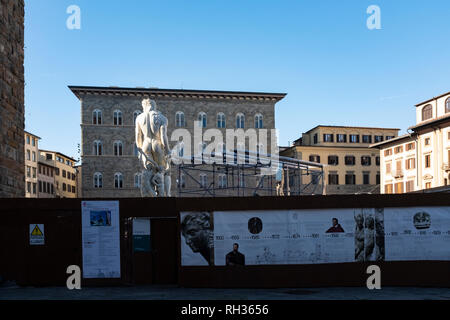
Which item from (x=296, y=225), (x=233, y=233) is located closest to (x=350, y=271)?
(x=296, y=225)

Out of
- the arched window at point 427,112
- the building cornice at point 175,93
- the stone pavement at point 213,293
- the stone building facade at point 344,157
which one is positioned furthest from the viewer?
the stone building facade at point 344,157

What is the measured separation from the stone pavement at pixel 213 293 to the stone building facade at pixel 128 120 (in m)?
46.1

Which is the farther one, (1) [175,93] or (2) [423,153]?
(1) [175,93]

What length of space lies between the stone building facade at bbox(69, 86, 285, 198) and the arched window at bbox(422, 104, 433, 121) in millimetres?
16516

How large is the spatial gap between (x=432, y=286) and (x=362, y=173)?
59.1 meters

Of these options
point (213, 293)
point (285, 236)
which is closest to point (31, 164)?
point (285, 236)

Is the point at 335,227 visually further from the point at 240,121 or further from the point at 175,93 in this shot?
the point at 240,121

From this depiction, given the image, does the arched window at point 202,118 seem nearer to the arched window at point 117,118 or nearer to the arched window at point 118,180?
the arched window at point 117,118

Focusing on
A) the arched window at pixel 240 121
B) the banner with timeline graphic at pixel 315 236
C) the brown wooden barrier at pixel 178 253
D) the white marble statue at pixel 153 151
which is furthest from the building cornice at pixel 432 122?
the brown wooden barrier at pixel 178 253

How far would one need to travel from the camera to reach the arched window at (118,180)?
184 feet

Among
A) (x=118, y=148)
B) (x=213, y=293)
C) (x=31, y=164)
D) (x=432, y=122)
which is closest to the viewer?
(x=213, y=293)

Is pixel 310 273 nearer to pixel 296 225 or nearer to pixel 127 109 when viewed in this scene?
pixel 296 225

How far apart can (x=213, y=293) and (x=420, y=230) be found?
460cm

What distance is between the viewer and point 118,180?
185ft
